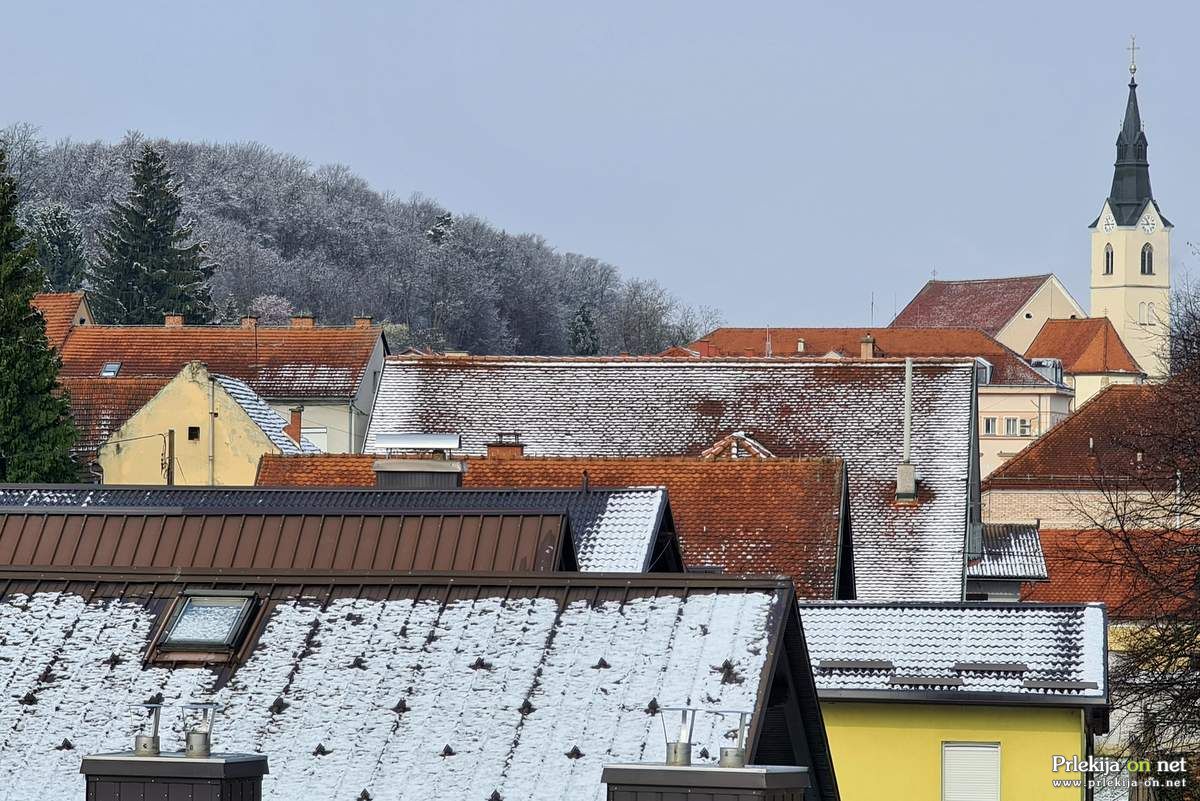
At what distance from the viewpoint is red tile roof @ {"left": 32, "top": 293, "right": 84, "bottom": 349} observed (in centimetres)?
6869

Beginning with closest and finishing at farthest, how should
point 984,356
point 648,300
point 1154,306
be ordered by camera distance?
point 984,356
point 648,300
point 1154,306

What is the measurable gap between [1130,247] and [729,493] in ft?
466

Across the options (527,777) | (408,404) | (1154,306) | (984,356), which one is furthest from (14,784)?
(1154,306)

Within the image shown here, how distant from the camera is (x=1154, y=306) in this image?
15950 cm

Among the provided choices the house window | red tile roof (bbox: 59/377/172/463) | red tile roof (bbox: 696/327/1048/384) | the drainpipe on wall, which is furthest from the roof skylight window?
red tile roof (bbox: 696/327/1048/384)

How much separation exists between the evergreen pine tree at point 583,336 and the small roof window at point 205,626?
370ft

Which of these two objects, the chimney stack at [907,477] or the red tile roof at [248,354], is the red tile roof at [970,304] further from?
the chimney stack at [907,477]

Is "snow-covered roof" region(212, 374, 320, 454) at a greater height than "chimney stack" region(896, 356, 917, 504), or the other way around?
"snow-covered roof" region(212, 374, 320, 454)

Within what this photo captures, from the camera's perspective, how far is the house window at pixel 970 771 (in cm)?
1898

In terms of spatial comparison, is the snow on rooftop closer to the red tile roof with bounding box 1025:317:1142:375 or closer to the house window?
the house window

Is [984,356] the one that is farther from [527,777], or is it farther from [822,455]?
[527,777]

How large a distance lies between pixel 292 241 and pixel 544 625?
122m

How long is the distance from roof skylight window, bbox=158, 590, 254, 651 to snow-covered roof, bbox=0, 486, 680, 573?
687cm

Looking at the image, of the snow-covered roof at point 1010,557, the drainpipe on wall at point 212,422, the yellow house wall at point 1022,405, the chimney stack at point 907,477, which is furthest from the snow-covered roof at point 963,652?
the yellow house wall at point 1022,405
